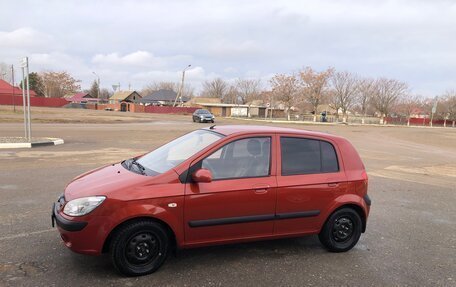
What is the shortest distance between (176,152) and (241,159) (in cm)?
82

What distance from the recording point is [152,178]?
3939mm

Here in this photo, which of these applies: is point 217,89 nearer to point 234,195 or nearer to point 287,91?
point 287,91

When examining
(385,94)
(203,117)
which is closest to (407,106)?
(385,94)

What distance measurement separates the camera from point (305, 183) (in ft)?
14.7

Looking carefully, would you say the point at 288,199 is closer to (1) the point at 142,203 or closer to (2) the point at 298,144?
(2) the point at 298,144

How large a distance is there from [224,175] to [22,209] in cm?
365

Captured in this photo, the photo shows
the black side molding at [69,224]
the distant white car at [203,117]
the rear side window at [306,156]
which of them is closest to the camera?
the black side molding at [69,224]

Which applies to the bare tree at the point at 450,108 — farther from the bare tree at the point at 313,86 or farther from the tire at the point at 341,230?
the tire at the point at 341,230

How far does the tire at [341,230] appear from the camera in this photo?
4.71 metres

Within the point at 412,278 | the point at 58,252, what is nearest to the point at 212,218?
the point at 58,252

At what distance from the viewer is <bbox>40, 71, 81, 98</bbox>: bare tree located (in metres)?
109

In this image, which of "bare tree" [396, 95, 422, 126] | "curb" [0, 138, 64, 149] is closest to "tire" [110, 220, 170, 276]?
"curb" [0, 138, 64, 149]

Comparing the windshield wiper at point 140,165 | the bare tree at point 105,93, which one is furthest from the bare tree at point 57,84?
the windshield wiper at point 140,165

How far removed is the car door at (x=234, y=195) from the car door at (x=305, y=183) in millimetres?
131
